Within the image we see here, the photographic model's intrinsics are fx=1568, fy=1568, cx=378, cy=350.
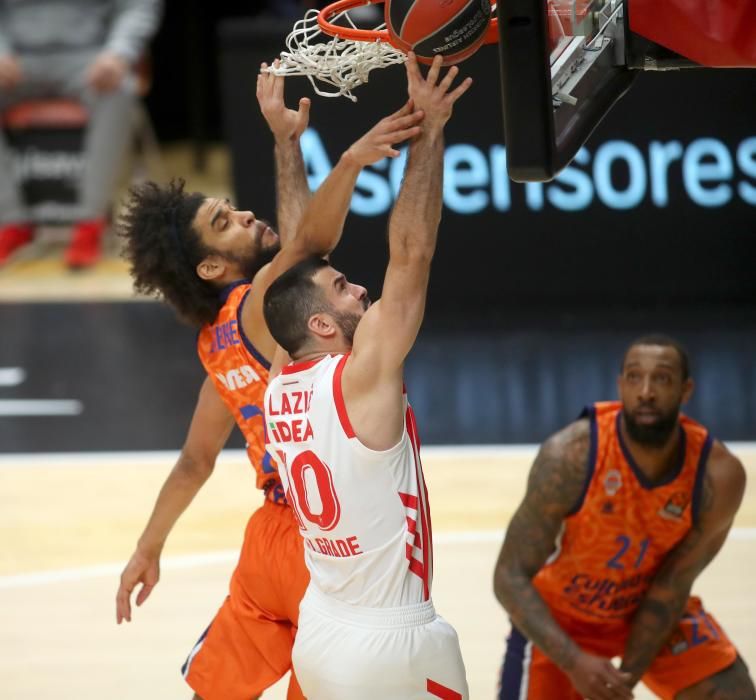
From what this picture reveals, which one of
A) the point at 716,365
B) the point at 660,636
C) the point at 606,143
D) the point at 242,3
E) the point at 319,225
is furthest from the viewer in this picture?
the point at 242,3

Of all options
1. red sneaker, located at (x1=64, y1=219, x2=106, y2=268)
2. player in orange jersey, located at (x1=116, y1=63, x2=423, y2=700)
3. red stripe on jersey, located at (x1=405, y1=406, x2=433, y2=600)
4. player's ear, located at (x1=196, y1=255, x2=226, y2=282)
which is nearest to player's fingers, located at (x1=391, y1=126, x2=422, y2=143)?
player in orange jersey, located at (x1=116, y1=63, x2=423, y2=700)

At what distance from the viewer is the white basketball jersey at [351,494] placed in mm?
4059

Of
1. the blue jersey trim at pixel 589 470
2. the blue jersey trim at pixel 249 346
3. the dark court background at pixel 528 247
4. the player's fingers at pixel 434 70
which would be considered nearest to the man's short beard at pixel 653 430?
the blue jersey trim at pixel 589 470

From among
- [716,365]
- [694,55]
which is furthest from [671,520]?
[716,365]

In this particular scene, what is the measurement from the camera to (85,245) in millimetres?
12508

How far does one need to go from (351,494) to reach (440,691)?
0.56 m

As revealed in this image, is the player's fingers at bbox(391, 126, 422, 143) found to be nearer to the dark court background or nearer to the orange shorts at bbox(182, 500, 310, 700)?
the orange shorts at bbox(182, 500, 310, 700)

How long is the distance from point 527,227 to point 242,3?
6.03 m

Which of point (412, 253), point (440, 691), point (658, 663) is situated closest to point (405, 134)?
point (412, 253)

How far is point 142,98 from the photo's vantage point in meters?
16.2

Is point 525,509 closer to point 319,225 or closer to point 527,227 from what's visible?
point 319,225

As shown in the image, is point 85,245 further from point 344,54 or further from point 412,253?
point 412,253

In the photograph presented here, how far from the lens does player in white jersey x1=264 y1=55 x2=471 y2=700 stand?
395 cm

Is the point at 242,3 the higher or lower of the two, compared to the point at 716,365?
higher
